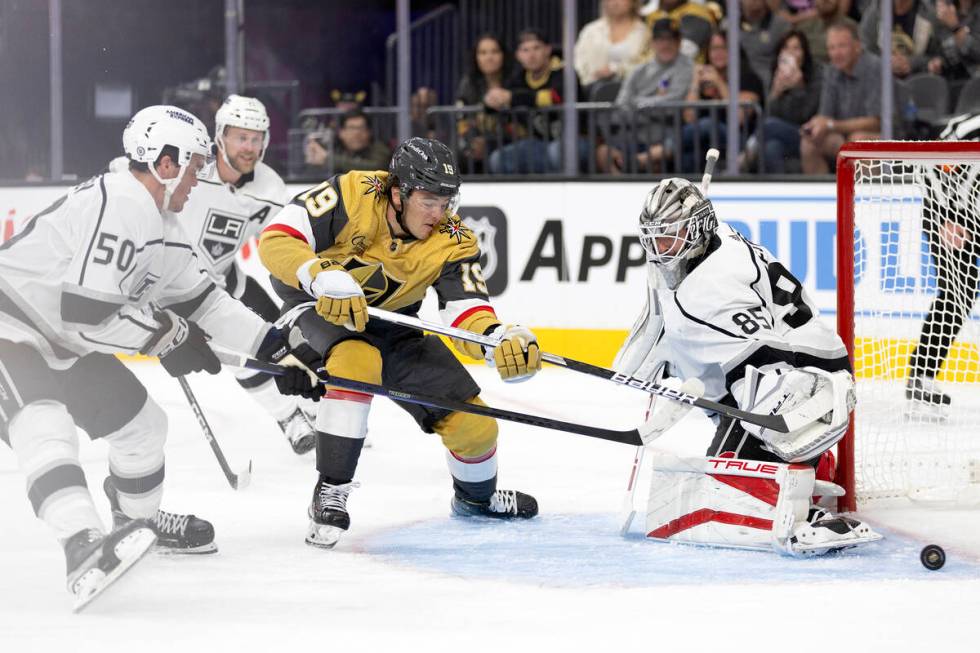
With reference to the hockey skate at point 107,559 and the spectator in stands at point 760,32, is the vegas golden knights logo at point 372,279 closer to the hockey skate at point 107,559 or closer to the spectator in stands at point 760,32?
the hockey skate at point 107,559

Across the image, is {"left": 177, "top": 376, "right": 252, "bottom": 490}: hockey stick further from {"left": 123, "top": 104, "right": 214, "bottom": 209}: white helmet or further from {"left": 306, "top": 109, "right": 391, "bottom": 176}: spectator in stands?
{"left": 306, "top": 109, "right": 391, "bottom": 176}: spectator in stands

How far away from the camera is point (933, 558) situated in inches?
114

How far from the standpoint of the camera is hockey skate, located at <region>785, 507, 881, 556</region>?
9.86 feet

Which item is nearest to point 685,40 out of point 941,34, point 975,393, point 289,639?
point 941,34

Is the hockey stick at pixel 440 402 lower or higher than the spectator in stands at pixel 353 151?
lower

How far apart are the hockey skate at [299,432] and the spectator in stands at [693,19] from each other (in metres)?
2.89

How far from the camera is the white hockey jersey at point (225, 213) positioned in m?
4.40

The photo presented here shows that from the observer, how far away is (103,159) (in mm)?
6605

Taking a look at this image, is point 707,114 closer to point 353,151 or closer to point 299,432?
point 353,151

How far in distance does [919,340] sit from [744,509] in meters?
1.55

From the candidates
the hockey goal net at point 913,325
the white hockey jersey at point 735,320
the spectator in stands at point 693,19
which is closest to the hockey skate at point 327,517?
the white hockey jersey at point 735,320

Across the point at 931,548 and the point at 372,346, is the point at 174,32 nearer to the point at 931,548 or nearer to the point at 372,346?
the point at 372,346

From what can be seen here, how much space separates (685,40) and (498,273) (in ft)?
4.43

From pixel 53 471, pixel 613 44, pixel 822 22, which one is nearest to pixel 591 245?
pixel 613 44
